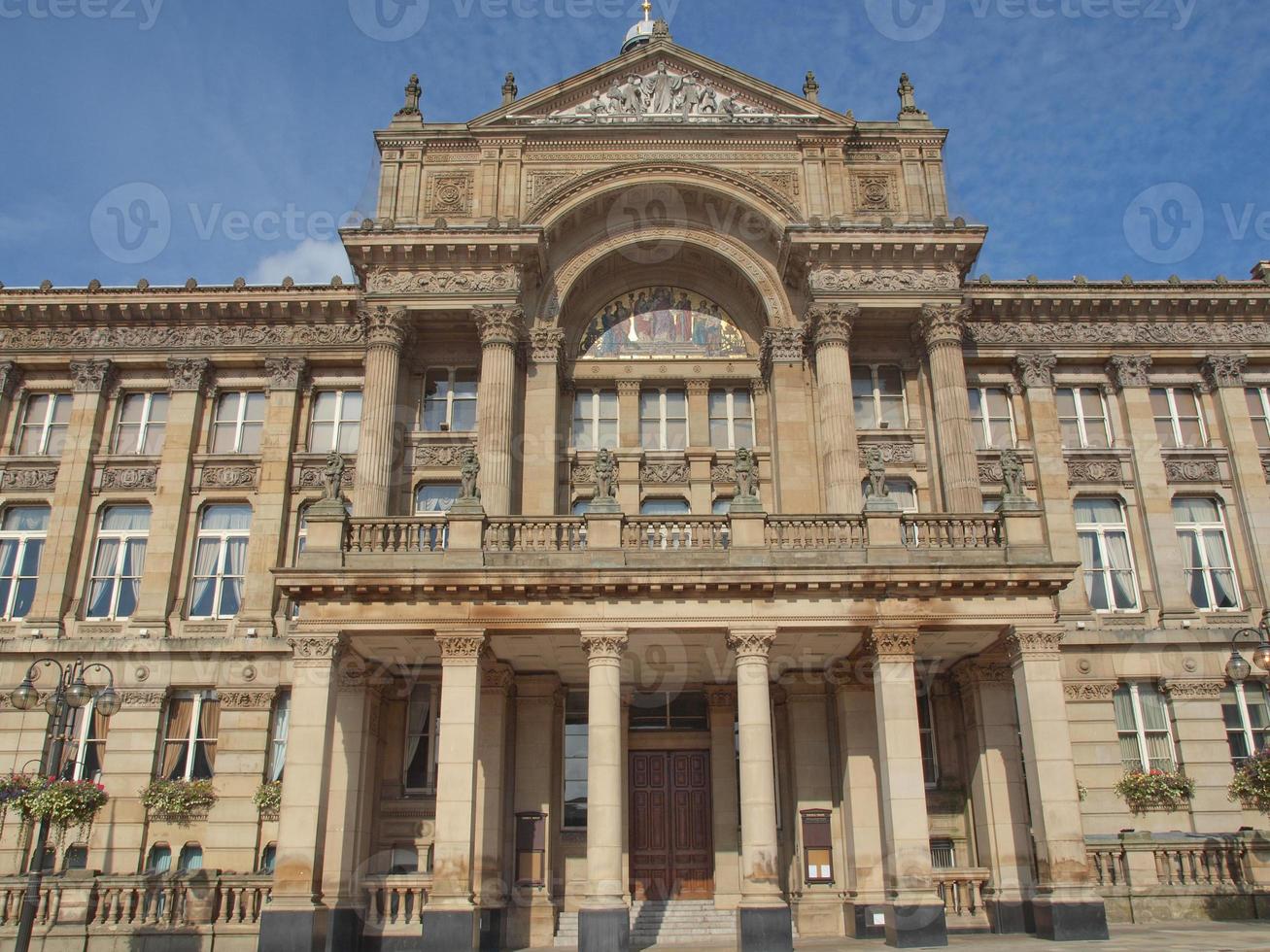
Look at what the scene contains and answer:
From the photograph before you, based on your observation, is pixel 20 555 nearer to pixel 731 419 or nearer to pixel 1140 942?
pixel 731 419

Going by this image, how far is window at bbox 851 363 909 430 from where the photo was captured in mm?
28072

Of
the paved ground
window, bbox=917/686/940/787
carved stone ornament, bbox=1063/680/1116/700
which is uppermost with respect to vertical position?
carved stone ornament, bbox=1063/680/1116/700

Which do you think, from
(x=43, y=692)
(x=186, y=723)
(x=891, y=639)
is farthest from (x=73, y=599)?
(x=891, y=639)

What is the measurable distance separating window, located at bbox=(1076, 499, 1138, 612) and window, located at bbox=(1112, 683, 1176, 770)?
2254 millimetres

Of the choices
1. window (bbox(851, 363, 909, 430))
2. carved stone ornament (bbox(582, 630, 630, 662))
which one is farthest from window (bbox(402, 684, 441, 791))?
window (bbox(851, 363, 909, 430))

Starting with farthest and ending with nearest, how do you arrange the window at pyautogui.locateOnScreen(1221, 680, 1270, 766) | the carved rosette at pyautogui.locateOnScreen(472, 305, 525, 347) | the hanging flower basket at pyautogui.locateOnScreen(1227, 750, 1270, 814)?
1. the carved rosette at pyautogui.locateOnScreen(472, 305, 525, 347)
2. the window at pyautogui.locateOnScreen(1221, 680, 1270, 766)
3. the hanging flower basket at pyautogui.locateOnScreen(1227, 750, 1270, 814)

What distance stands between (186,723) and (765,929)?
15873mm

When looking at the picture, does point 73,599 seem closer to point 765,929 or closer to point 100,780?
point 100,780

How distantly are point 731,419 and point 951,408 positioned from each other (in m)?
6.00

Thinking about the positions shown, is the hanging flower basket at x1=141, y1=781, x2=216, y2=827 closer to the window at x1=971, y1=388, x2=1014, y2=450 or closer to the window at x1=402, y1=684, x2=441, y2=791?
the window at x1=402, y1=684, x2=441, y2=791

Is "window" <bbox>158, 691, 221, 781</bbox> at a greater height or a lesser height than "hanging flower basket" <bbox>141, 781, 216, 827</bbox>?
greater

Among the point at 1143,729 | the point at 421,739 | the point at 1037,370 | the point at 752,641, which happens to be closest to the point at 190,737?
the point at 421,739

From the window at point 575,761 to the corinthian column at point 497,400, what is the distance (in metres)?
5.23

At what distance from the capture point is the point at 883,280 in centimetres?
2709
